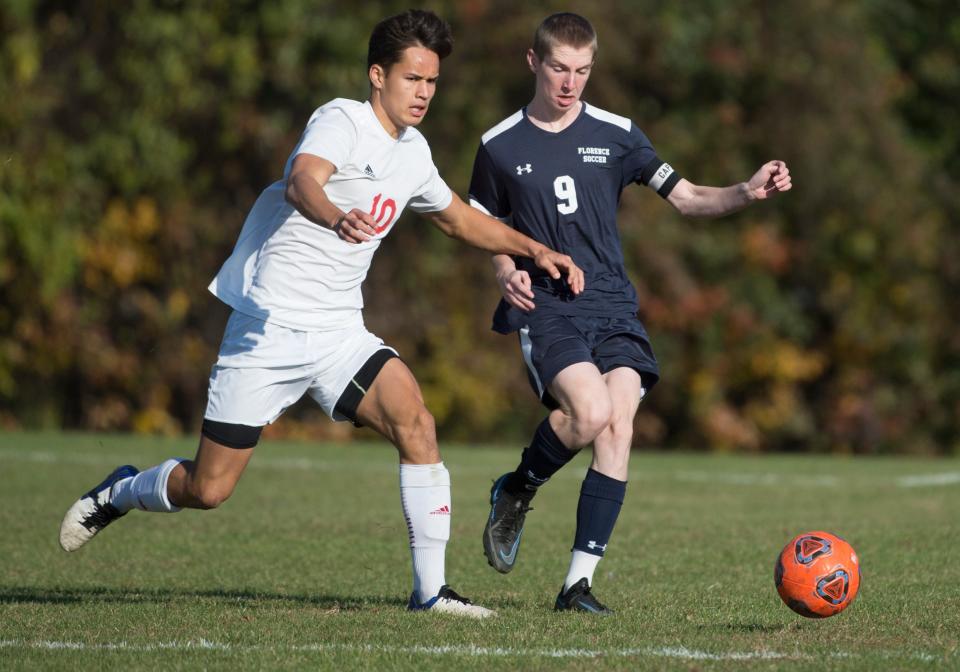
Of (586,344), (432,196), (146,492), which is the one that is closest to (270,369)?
(146,492)

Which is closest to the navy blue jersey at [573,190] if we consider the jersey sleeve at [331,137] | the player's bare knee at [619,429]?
the player's bare knee at [619,429]

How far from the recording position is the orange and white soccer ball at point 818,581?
5.86 metres

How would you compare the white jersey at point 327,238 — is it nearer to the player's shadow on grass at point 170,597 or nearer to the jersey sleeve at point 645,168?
the jersey sleeve at point 645,168

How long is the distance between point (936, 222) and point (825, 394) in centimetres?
366

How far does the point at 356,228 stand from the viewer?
537 cm

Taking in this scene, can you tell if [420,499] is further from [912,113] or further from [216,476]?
[912,113]

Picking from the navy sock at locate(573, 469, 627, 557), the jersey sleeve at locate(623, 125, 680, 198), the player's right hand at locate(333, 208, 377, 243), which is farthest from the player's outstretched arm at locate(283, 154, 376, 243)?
the navy sock at locate(573, 469, 627, 557)

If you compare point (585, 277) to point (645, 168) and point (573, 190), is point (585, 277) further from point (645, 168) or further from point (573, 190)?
point (645, 168)

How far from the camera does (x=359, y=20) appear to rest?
22.3 metres

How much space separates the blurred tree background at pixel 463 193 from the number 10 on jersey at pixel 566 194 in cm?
1437

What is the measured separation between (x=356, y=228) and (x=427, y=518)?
64.8 inches

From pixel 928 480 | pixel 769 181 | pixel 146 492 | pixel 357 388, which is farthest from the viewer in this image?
pixel 928 480

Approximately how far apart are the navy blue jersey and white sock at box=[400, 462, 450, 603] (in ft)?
3.02

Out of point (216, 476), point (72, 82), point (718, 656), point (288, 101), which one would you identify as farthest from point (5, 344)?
point (718, 656)
